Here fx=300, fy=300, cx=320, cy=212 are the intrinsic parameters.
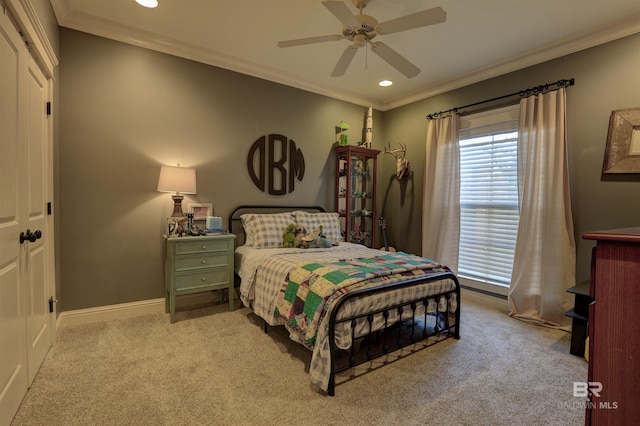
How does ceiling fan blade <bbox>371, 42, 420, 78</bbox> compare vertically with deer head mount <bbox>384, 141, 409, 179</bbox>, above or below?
above

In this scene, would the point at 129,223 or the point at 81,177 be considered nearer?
the point at 81,177

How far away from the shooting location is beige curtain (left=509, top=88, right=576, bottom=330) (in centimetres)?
289

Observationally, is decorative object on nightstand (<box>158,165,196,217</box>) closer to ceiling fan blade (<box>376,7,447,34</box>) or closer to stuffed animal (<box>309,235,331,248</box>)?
stuffed animal (<box>309,235,331,248</box>)

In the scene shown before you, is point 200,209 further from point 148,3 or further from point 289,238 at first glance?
point 148,3

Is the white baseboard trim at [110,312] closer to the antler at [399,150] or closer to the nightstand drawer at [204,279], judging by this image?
the nightstand drawer at [204,279]

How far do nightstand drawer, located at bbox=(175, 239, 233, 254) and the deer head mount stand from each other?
273cm

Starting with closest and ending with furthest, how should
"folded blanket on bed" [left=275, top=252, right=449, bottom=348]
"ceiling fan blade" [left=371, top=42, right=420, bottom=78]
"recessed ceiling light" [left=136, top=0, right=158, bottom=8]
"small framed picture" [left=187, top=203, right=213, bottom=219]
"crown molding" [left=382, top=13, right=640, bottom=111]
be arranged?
"folded blanket on bed" [left=275, top=252, right=449, bottom=348] → "ceiling fan blade" [left=371, top=42, right=420, bottom=78] → "recessed ceiling light" [left=136, top=0, right=158, bottom=8] → "crown molding" [left=382, top=13, right=640, bottom=111] → "small framed picture" [left=187, top=203, right=213, bottom=219]

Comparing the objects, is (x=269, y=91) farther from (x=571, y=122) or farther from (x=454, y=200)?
(x=571, y=122)

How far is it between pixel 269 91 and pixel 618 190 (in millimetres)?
3753

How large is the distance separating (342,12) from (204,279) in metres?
2.61

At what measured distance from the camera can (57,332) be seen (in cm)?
255

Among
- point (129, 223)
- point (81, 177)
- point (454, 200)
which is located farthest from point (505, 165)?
point (81, 177)

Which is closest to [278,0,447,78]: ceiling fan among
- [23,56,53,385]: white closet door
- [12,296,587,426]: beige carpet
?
[23,56,53,385]: white closet door

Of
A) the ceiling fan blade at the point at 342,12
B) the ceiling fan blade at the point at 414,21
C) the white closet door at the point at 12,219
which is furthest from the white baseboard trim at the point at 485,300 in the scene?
the white closet door at the point at 12,219
